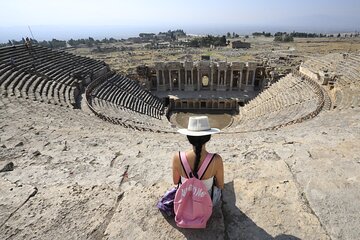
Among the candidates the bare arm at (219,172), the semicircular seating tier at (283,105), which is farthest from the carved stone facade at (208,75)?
the bare arm at (219,172)

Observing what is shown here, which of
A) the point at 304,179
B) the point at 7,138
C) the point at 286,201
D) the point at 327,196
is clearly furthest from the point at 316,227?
the point at 7,138

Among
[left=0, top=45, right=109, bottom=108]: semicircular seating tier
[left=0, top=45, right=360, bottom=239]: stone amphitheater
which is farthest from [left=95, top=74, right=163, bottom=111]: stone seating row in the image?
[left=0, top=45, right=360, bottom=239]: stone amphitheater

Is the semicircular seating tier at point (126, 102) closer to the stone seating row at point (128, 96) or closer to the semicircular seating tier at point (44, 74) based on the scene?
the stone seating row at point (128, 96)

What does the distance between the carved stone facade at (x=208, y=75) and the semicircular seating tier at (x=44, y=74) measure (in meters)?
9.81

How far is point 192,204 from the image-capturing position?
11.2 ft

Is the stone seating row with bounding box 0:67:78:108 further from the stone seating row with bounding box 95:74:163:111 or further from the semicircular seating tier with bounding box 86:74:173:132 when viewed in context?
the stone seating row with bounding box 95:74:163:111

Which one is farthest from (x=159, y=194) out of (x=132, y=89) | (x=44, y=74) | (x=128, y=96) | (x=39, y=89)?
(x=132, y=89)

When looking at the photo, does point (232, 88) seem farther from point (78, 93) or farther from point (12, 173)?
point (12, 173)

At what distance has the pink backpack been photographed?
3.38m

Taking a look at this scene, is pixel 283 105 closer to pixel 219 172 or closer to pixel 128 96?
pixel 128 96

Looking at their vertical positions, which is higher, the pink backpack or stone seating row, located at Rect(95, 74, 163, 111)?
the pink backpack

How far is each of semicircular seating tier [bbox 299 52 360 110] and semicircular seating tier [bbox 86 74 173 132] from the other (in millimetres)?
13816

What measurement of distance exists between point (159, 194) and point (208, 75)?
3392 cm

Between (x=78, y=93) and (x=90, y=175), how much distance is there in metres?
19.0
